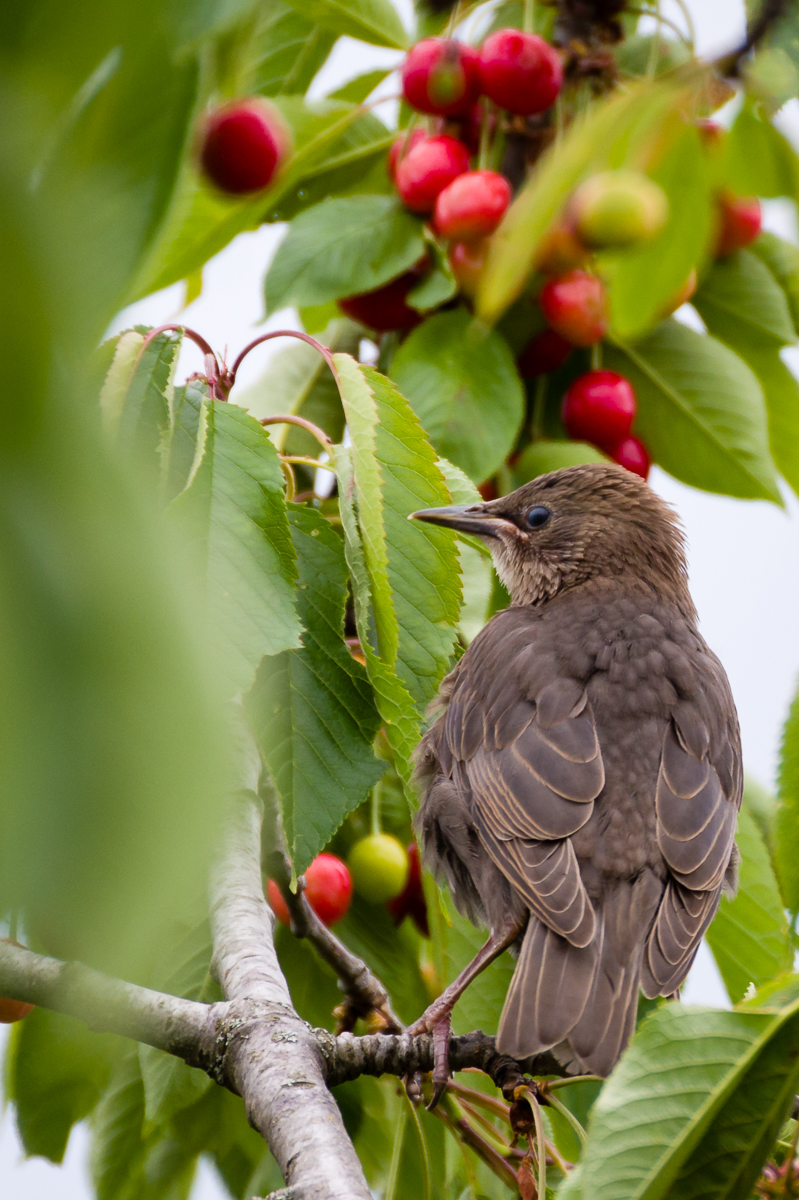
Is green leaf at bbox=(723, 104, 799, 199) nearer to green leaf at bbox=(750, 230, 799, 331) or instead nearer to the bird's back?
the bird's back

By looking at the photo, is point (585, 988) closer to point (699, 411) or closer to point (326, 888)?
point (326, 888)

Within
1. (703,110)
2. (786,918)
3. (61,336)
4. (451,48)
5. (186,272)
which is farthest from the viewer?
(451,48)

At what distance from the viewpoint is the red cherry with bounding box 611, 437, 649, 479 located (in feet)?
10.1

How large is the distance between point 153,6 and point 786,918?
2.61m

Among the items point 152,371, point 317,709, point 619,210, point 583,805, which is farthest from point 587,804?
point 619,210

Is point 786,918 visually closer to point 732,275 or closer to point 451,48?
point 732,275

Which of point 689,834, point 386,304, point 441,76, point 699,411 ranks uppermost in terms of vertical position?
point 441,76

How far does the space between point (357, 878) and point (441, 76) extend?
187 cm

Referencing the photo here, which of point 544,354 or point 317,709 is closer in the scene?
point 317,709

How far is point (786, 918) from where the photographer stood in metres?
2.55

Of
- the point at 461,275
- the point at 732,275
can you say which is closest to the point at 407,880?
the point at 461,275

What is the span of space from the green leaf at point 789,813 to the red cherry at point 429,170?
1.54 meters

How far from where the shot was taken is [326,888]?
7.88ft

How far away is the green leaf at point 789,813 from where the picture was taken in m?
1.76
